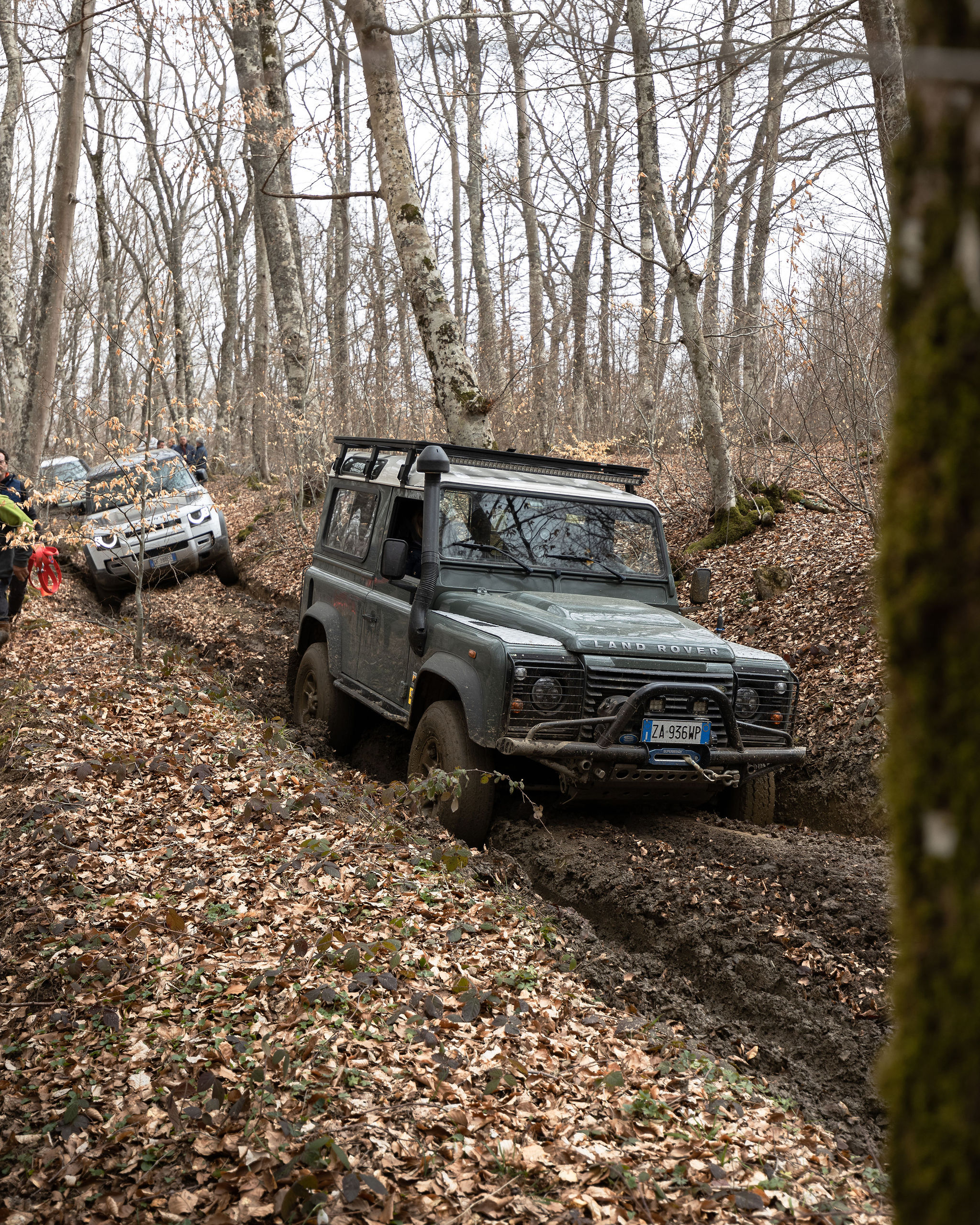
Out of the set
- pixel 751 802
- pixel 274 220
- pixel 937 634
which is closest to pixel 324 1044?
pixel 937 634

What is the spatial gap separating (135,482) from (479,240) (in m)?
13.2

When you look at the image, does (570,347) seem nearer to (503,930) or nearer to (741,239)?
(741,239)

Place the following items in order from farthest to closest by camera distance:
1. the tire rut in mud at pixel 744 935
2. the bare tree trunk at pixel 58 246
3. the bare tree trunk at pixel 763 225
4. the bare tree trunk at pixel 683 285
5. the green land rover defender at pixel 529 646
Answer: the bare tree trunk at pixel 763 225 < the bare tree trunk at pixel 683 285 < the bare tree trunk at pixel 58 246 < the green land rover defender at pixel 529 646 < the tire rut in mud at pixel 744 935

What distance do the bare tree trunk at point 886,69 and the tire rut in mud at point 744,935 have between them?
4.43m

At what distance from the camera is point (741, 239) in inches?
786

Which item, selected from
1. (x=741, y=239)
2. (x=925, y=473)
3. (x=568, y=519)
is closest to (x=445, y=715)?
(x=568, y=519)

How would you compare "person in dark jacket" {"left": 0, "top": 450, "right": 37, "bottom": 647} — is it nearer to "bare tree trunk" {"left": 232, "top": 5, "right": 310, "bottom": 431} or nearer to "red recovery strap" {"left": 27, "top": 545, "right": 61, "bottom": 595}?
"red recovery strap" {"left": 27, "top": 545, "right": 61, "bottom": 595}

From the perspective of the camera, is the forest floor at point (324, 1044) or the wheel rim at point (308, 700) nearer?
the forest floor at point (324, 1044)

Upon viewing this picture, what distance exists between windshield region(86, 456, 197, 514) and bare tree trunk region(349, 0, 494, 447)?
275cm

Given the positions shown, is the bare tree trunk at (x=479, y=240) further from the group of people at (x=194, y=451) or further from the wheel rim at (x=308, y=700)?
the wheel rim at (x=308, y=700)

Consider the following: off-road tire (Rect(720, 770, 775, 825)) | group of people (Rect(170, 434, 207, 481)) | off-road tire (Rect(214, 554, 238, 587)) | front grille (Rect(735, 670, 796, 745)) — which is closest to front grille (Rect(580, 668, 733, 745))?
front grille (Rect(735, 670, 796, 745))

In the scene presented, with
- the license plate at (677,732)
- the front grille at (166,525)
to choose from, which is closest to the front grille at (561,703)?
the license plate at (677,732)

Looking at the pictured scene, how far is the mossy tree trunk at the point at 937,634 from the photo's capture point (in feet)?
3.12

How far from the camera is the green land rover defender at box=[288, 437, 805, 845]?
198 inches
